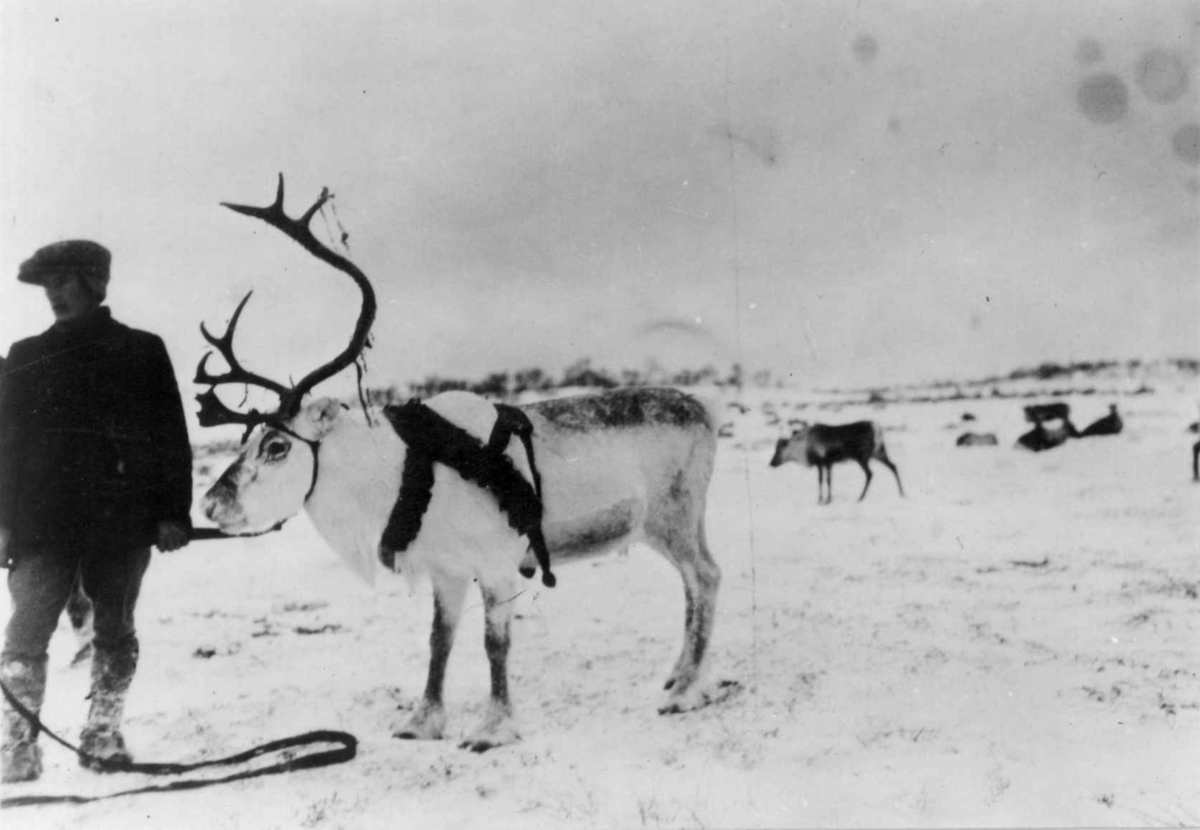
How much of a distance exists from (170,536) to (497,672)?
135 cm

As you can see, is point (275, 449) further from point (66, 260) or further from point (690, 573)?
point (690, 573)

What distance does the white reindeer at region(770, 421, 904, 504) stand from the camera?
179 inches

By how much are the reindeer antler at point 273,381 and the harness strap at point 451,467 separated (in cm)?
33

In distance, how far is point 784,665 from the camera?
12.2 feet

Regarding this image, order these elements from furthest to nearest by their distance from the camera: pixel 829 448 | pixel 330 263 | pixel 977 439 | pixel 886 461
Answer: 1. pixel 829 448
2. pixel 886 461
3. pixel 977 439
4. pixel 330 263

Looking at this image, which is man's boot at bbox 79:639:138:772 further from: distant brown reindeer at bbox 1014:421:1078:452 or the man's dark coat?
distant brown reindeer at bbox 1014:421:1078:452

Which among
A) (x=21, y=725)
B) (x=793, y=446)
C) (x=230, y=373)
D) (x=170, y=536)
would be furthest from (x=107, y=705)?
(x=793, y=446)

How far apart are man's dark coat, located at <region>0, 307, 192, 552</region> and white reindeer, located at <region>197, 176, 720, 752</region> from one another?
0.84 ft

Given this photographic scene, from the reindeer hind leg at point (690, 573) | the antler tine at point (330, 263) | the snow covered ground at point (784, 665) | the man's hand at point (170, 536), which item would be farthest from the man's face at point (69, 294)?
the reindeer hind leg at point (690, 573)

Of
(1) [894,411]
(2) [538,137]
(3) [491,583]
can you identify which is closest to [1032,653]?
(1) [894,411]

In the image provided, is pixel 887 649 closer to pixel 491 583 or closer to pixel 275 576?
pixel 491 583

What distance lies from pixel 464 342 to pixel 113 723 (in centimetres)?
206

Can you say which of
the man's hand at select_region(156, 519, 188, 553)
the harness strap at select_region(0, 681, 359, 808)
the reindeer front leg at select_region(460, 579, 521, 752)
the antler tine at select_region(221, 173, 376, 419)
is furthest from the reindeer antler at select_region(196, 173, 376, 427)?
the harness strap at select_region(0, 681, 359, 808)

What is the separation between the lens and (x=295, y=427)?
3307 mm
